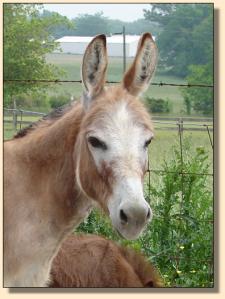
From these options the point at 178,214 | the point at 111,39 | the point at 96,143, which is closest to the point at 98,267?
the point at 178,214

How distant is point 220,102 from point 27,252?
109 cm

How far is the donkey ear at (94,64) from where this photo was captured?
101 inches

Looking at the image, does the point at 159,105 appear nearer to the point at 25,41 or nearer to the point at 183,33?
the point at 183,33

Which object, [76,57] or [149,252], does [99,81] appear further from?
[149,252]

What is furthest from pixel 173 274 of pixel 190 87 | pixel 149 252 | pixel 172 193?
pixel 190 87

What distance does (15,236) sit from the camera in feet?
8.93

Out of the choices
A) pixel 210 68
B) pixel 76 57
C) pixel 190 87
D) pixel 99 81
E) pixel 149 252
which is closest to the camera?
pixel 99 81

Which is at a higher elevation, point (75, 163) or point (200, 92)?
point (200, 92)

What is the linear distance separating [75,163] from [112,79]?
1.73 ft

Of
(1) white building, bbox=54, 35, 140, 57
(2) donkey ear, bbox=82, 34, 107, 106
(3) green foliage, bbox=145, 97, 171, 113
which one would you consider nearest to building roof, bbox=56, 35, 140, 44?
(1) white building, bbox=54, 35, 140, 57

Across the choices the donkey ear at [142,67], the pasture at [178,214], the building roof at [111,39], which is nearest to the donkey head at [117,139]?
the donkey ear at [142,67]

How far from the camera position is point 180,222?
12.5ft

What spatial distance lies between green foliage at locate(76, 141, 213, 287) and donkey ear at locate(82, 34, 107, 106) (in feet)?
4.20

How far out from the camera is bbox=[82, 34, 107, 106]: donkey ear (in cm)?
255
